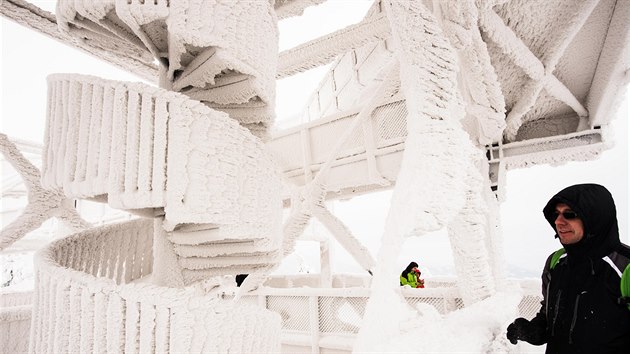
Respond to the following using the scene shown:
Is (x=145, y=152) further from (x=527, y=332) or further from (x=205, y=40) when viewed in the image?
(x=527, y=332)

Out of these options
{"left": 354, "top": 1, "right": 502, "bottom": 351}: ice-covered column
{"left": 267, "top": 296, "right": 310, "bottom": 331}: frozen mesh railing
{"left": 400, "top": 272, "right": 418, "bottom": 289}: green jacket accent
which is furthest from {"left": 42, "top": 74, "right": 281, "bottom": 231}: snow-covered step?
{"left": 400, "top": 272, "right": 418, "bottom": 289}: green jacket accent

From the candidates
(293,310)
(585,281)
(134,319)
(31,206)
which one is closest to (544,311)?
(585,281)

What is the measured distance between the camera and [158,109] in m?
2.14

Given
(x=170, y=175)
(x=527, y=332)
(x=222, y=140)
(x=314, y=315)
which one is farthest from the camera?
(x=314, y=315)

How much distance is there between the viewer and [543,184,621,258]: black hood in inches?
50.6

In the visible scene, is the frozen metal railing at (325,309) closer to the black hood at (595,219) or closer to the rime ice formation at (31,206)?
the rime ice formation at (31,206)

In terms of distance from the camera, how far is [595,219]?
4.27 feet

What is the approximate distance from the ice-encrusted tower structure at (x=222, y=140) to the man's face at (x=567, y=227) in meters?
0.32

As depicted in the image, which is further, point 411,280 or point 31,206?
point 411,280

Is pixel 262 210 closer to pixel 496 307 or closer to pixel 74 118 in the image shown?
pixel 74 118

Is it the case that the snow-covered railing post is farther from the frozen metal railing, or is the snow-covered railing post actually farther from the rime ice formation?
the rime ice formation

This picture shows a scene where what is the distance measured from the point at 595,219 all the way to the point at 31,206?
5145mm

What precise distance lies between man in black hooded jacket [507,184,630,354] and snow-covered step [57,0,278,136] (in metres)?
1.88

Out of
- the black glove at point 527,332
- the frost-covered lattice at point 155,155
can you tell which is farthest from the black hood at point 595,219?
the frost-covered lattice at point 155,155
